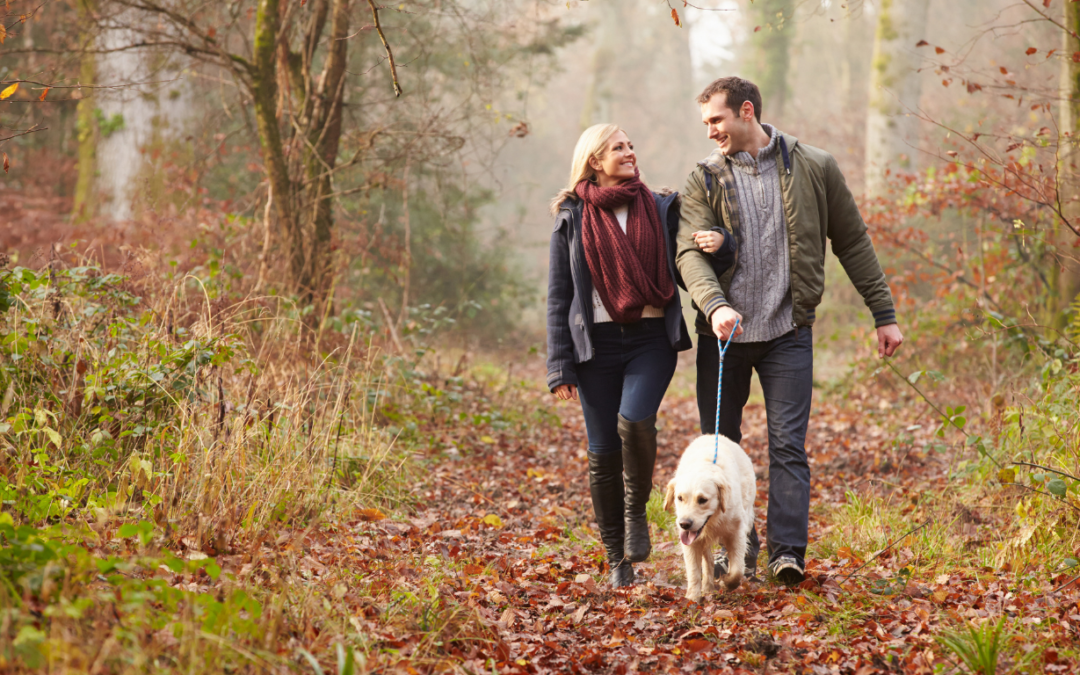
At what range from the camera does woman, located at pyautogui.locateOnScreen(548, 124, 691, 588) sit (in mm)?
3949

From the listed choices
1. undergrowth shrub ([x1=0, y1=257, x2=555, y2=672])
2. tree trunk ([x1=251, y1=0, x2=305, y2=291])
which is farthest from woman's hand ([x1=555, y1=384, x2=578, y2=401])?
tree trunk ([x1=251, y1=0, x2=305, y2=291])

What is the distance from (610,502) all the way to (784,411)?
3.31 ft

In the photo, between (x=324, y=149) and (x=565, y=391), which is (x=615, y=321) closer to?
(x=565, y=391)

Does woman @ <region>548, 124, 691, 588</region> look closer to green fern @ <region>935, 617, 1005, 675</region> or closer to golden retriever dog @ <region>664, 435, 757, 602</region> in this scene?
golden retriever dog @ <region>664, 435, 757, 602</region>

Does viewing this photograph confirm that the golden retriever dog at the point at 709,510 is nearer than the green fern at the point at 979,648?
No

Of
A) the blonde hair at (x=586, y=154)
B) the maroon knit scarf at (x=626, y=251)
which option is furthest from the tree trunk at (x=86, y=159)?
the maroon knit scarf at (x=626, y=251)

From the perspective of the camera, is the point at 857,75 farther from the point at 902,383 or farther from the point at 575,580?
the point at 575,580

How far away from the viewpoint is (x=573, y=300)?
412cm

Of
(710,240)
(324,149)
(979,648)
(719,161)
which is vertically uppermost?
(324,149)

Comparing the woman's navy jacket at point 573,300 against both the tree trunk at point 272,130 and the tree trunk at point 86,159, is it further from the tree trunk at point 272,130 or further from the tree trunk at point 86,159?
the tree trunk at point 86,159

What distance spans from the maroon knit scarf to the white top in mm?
28

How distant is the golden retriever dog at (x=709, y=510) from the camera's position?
11.6ft

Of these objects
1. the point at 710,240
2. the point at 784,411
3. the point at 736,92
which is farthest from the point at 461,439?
the point at 736,92

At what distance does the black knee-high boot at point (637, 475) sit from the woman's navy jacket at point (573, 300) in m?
0.40
